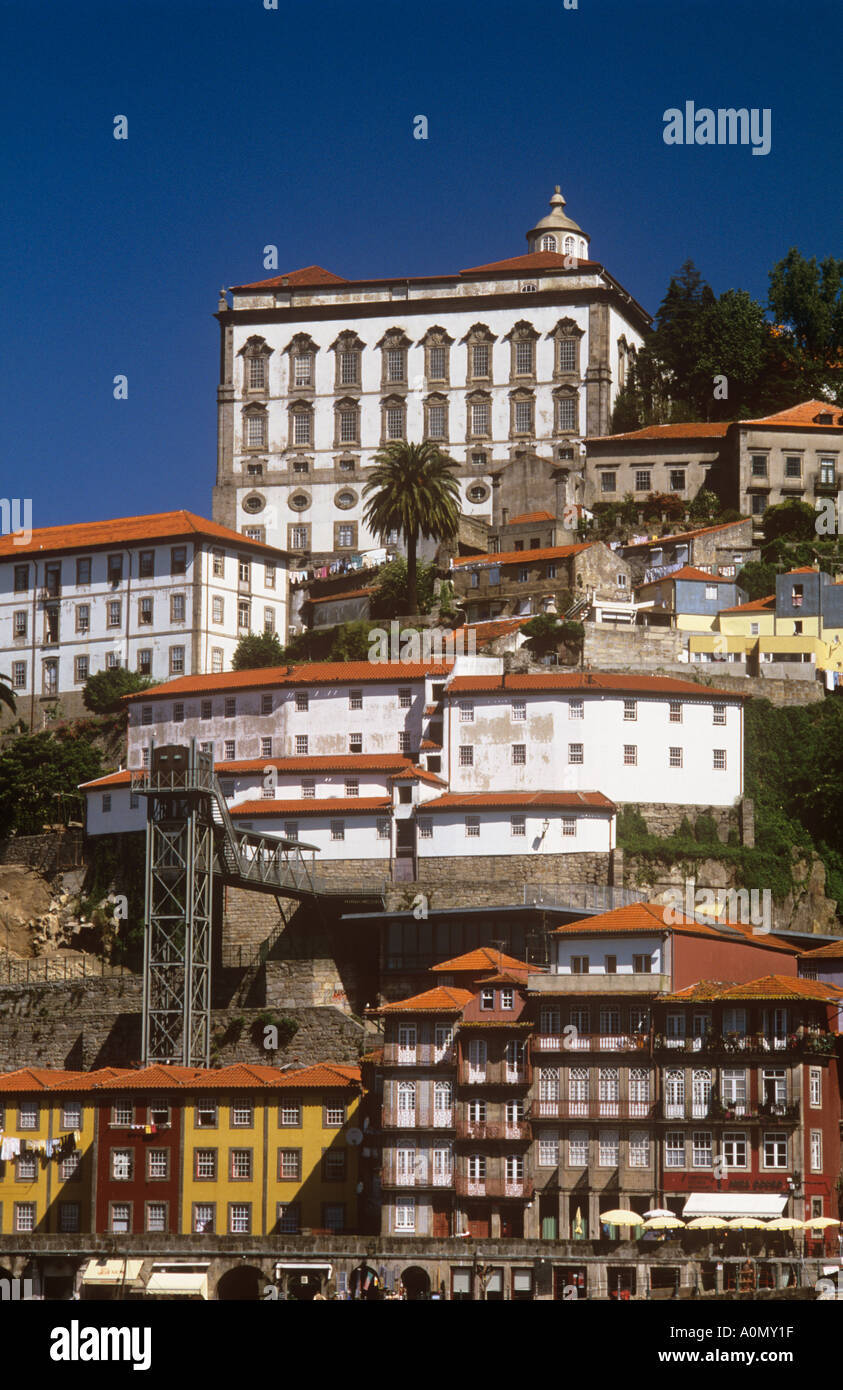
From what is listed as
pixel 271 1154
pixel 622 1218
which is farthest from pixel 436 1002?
pixel 622 1218

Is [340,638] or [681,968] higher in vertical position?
[340,638]

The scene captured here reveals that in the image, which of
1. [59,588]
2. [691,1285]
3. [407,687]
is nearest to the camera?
[691,1285]

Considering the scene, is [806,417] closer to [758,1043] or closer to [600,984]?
[600,984]

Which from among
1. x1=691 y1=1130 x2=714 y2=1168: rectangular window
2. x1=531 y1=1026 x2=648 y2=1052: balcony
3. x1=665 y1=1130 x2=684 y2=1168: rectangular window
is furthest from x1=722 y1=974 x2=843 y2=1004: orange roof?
x1=665 y1=1130 x2=684 y2=1168: rectangular window

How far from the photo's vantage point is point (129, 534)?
136 meters

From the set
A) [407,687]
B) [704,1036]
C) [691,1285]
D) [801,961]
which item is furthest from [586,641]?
[691,1285]

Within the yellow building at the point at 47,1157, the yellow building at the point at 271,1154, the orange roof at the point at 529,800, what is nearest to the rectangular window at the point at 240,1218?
the yellow building at the point at 271,1154

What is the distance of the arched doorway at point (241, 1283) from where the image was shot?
8238 cm

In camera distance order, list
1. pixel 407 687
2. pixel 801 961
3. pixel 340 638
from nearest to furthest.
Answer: pixel 801 961 < pixel 407 687 < pixel 340 638

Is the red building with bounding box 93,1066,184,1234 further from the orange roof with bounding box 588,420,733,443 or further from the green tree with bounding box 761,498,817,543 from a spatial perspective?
the orange roof with bounding box 588,420,733,443

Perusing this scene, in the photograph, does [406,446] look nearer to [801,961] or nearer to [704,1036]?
[801,961]

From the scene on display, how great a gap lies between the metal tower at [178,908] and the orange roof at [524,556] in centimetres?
3502

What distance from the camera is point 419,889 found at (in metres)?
101

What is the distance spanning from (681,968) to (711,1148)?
296 inches
